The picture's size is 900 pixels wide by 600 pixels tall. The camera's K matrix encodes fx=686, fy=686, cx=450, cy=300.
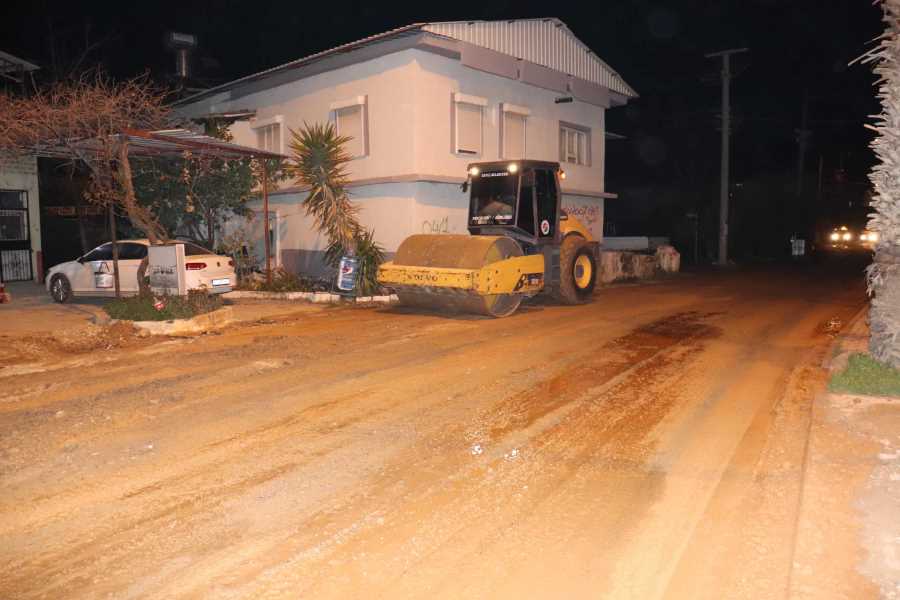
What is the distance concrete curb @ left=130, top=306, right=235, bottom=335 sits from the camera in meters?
11.5

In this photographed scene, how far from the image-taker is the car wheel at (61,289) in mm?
15492

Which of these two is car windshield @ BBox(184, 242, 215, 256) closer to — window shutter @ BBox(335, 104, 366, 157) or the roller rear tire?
window shutter @ BBox(335, 104, 366, 157)

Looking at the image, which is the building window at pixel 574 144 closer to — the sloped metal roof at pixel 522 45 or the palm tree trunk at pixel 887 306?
the sloped metal roof at pixel 522 45

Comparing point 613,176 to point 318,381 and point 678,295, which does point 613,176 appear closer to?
point 678,295

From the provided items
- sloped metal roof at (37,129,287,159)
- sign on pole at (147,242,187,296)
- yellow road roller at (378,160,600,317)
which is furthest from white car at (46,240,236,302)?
yellow road roller at (378,160,600,317)

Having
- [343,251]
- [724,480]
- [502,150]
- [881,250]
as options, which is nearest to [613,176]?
[502,150]

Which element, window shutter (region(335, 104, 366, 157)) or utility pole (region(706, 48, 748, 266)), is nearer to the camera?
window shutter (region(335, 104, 366, 157))

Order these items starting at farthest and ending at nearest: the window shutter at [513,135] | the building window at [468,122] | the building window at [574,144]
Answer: the building window at [574,144] < the window shutter at [513,135] < the building window at [468,122]

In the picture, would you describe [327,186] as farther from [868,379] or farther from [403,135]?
[868,379]

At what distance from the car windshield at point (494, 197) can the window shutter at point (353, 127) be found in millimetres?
5260

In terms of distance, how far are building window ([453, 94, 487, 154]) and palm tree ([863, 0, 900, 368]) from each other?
12140 mm

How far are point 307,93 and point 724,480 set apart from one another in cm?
1858

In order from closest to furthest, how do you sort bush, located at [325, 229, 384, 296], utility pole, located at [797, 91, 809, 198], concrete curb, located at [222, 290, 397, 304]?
concrete curb, located at [222, 290, 397, 304] → bush, located at [325, 229, 384, 296] → utility pole, located at [797, 91, 809, 198]

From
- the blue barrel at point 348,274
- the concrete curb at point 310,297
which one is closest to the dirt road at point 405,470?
the concrete curb at point 310,297
